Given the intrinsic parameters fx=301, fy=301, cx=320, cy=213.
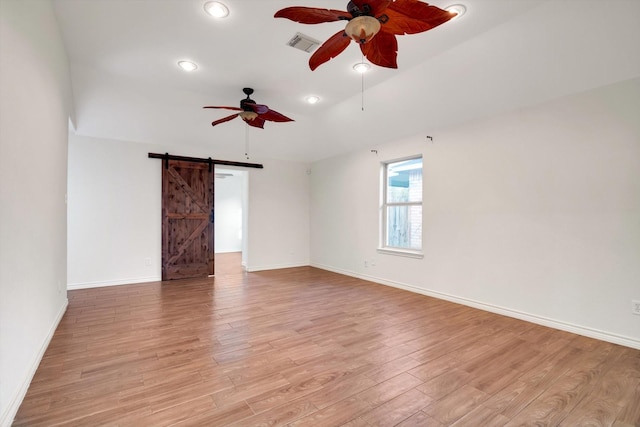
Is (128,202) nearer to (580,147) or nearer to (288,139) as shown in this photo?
(288,139)

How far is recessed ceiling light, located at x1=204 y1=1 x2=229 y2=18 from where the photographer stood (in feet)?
8.38

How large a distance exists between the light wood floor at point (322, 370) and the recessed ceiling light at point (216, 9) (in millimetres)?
3014

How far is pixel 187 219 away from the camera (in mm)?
5977

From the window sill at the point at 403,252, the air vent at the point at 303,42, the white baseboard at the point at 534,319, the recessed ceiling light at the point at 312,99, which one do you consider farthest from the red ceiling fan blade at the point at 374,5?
the window sill at the point at 403,252

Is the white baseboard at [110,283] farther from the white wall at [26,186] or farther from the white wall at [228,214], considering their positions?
the white wall at [228,214]

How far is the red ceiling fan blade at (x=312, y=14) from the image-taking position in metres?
1.82

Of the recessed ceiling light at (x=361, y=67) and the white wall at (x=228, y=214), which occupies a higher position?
the recessed ceiling light at (x=361, y=67)

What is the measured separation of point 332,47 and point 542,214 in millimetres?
3020

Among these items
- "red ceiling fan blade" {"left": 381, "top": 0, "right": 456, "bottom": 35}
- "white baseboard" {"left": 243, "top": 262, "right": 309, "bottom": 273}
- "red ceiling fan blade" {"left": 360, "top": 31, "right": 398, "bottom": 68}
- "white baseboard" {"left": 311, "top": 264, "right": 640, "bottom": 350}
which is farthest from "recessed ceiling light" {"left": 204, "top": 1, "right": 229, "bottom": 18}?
"white baseboard" {"left": 243, "top": 262, "right": 309, "bottom": 273}

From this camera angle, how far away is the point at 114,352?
269cm

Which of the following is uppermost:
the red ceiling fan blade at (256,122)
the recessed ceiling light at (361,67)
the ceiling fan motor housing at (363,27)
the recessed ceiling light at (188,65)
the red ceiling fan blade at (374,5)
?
the recessed ceiling light at (361,67)

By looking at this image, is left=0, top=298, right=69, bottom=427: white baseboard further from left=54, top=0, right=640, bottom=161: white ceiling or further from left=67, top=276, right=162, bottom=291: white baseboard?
left=54, top=0, right=640, bottom=161: white ceiling

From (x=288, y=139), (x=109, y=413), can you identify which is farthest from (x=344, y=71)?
(x=109, y=413)

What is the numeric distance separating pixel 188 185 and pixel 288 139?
2.20 m
